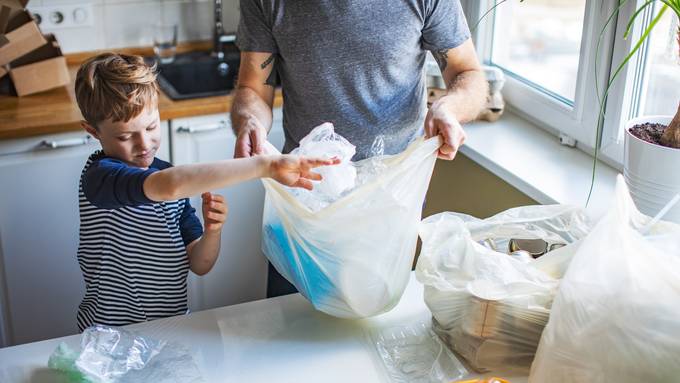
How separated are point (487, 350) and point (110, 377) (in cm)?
57

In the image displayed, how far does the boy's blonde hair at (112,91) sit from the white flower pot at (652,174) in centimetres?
90

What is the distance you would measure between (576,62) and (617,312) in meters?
1.16

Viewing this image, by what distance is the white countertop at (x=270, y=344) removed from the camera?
1.22m

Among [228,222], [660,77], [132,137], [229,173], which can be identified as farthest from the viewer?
[228,222]

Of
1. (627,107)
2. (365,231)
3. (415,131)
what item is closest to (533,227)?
(365,231)

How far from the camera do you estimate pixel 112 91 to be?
1.38 m

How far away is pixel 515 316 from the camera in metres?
1.20

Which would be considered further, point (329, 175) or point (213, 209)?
point (213, 209)

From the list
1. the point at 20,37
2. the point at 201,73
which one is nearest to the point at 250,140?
the point at 20,37

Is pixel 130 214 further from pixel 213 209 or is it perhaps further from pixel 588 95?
pixel 588 95

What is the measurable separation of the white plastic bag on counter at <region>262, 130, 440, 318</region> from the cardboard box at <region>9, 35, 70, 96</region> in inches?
51.1

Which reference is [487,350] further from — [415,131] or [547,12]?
[547,12]

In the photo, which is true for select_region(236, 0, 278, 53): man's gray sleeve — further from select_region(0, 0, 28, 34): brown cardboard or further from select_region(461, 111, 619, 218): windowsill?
select_region(0, 0, 28, 34): brown cardboard

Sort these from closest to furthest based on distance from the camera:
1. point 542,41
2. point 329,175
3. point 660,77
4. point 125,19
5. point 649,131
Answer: point 329,175 → point 649,131 → point 660,77 → point 542,41 → point 125,19
